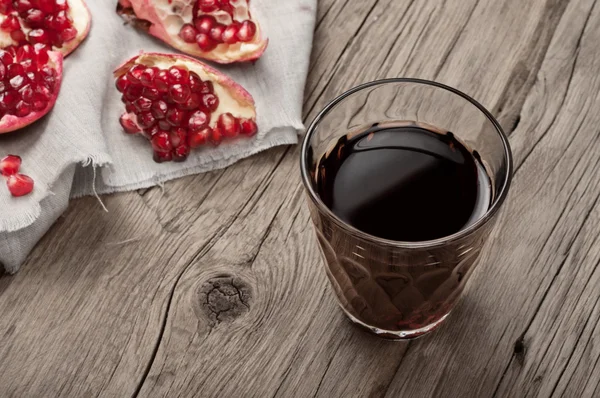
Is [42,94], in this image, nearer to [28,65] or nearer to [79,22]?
[28,65]

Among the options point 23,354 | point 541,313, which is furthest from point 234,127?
point 541,313

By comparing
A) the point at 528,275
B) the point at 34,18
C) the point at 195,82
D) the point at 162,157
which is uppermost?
the point at 34,18

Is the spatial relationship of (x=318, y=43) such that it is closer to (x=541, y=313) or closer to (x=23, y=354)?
(x=541, y=313)

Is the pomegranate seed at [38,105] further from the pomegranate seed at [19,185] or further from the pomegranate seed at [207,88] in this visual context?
the pomegranate seed at [207,88]

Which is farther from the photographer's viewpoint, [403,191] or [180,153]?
[180,153]

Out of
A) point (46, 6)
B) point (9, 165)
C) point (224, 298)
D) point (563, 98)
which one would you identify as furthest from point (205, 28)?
point (563, 98)

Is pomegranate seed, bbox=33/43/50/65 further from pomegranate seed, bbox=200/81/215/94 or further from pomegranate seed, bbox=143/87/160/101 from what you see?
pomegranate seed, bbox=200/81/215/94

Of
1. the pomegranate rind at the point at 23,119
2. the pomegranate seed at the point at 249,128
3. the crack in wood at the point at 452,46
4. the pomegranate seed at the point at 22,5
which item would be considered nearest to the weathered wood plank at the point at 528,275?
the crack in wood at the point at 452,46

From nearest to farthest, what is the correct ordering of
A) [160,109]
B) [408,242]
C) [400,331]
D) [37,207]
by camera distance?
Result: [408,242] → [400,331] → [37,207] → [160,109]
